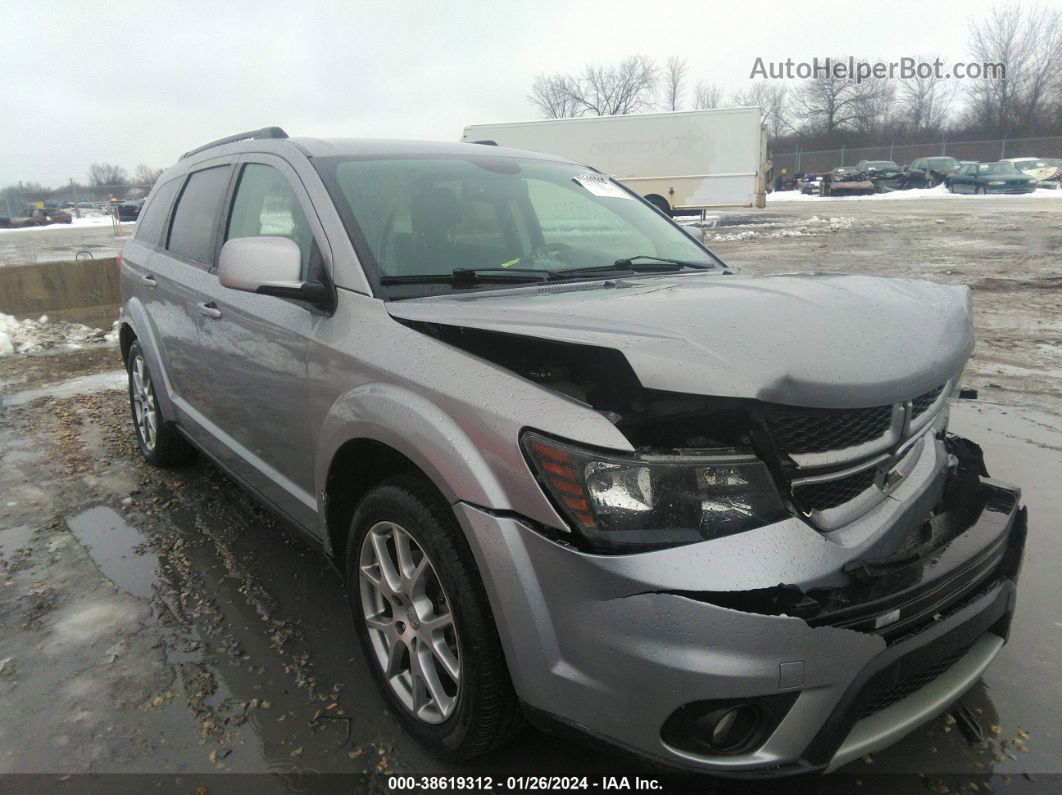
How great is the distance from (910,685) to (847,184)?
136 ft

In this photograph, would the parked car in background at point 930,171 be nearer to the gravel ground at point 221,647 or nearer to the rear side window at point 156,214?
the gravel ground at point 221,647

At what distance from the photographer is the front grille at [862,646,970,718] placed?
1.70m

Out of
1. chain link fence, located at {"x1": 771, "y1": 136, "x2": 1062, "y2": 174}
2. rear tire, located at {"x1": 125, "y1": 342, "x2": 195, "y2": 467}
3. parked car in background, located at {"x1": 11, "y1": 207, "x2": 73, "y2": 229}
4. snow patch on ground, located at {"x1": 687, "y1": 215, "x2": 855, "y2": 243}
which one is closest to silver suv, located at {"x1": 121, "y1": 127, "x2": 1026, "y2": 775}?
rear tire, located at {"x1": 125, "y1": 342, "x2": 195, "y2": 467}

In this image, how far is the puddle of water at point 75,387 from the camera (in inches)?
253

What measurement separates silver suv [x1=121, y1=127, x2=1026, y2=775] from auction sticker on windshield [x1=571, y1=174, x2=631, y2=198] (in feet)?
3.18

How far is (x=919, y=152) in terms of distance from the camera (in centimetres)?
5266

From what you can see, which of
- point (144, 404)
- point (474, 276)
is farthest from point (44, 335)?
point (474, 276)

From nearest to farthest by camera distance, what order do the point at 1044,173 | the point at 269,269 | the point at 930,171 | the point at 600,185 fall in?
the point at 269,269 → the point at 600,185 → the point at 1044,173 → the point at 930,171

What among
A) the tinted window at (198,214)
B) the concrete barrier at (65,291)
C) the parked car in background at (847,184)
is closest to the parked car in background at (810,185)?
the parked car in background at (847,184)

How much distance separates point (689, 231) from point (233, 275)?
2.12 meters

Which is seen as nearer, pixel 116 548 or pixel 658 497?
pixel 658 497

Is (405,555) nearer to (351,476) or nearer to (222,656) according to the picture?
(351,476)

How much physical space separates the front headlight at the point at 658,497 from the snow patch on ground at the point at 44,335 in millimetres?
8621

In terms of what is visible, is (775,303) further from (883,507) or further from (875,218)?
(875,218)
